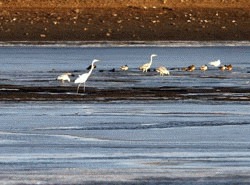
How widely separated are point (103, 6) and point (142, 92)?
24089 millimetres

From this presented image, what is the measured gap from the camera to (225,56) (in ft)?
101

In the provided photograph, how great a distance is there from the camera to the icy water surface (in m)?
11.0

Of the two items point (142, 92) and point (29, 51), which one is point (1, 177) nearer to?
point (142, 92)

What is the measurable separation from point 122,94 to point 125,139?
19.8 feet

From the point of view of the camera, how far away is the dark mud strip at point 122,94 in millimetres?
18703

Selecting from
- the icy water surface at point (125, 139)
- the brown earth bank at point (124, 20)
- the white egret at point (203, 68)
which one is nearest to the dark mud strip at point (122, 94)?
the icy water surface at point (125, 139)

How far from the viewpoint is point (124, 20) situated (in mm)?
39250

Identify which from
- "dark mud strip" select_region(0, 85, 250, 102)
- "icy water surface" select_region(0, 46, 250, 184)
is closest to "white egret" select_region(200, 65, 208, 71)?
"icy water surface" select_region(0, 46, 250, 184)

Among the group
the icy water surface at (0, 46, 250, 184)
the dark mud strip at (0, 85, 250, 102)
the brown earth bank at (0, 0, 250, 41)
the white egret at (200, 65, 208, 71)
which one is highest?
the icy water surface at (0, 46, 250, 184)

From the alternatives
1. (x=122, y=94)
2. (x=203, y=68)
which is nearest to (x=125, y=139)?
(x=122, y=94)

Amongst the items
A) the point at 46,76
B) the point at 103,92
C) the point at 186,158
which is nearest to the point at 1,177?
the point at 186,158

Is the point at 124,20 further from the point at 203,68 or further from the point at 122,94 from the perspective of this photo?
the point at 122,94

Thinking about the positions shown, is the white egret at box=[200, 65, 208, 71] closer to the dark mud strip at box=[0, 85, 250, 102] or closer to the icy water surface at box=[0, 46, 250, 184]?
the icy water surface at box=[0, 46, 250, 184]

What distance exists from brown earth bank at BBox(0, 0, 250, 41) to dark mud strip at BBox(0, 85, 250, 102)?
1521 centimetres
